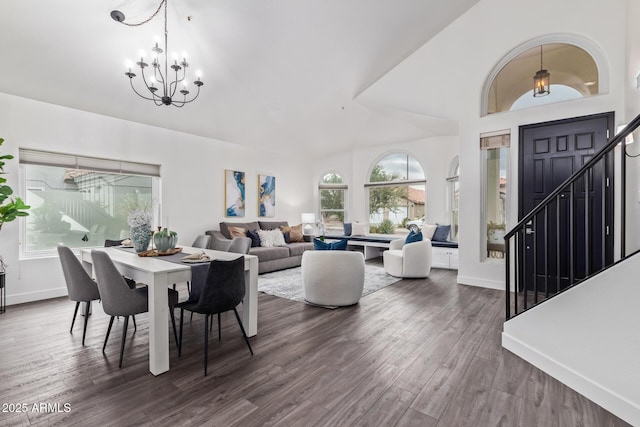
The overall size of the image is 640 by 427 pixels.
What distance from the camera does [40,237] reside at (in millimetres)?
4246

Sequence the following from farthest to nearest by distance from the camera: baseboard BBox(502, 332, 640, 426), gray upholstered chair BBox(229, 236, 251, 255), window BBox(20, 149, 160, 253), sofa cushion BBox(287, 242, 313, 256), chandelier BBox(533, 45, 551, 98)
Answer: sofa cushion BBox(287, 242, 313, 256), chandelier BBox(533, 45, 551, 98), window BBox(20, 149, 160, 253), gray upholstered chair BBox(229, 236, 251, 255), baseboard BBox(502, 332, 640, 426)

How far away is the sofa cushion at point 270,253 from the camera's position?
5714 millimetres

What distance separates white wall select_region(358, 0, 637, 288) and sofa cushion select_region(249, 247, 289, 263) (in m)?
3.19

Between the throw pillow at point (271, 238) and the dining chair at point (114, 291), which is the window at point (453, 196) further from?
the dining chair at point (114, 291)

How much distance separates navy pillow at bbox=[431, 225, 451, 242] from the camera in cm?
643

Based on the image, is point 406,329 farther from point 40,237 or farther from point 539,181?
point 40,237

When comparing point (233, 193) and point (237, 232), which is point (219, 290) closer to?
point (237, 232)

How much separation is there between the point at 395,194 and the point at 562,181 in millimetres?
3901

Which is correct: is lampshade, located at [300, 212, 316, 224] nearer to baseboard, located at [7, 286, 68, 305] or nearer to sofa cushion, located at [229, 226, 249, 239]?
sofa cushion, located at [229, 226, 249, 239]

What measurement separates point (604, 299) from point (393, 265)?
3.57 metres

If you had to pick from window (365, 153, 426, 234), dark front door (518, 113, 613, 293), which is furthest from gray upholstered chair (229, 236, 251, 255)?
window (365, 153, 426, 234)

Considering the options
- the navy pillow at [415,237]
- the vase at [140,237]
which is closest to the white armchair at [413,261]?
the navy pillow at [415,237]

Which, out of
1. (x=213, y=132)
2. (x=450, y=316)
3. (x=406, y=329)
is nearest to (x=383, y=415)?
(x=406, y=329)

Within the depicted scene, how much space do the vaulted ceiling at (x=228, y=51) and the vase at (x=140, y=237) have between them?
220cm
